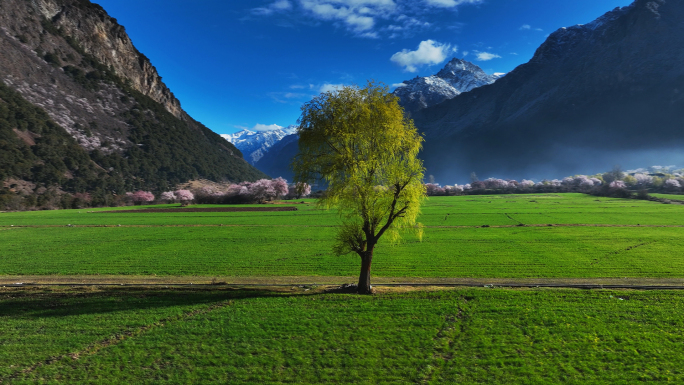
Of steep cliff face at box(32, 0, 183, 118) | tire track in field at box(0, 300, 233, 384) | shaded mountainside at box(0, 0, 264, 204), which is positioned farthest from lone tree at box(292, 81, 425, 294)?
steep cliff face at box(32, 0, 183, 118)

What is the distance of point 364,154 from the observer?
17.7 m

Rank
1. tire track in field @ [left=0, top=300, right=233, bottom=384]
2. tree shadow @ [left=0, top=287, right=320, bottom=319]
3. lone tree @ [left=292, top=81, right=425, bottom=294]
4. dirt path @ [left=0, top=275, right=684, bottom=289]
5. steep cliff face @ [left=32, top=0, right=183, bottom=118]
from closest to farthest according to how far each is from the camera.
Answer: tire track in field @ [left=0, top=300, right=233, bottom=384] < tree shadow @ [left=0, top=287, right=320, bottom=319] < lone tree @ [left=292, top=81, right=425, bottom=294] < dirt path @ [left=0, top=275, right=684, bottom=289] < steep cliff face @ [left=32, top=0, right=183, bottom=118]

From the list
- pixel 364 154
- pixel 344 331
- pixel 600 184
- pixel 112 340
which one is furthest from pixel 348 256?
pixel 600 184

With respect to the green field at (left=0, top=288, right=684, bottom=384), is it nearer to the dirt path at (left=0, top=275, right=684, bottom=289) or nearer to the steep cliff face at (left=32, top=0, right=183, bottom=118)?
the dirt path at (left=0, top=275, right=684, bottom=289)

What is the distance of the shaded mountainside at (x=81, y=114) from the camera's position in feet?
365

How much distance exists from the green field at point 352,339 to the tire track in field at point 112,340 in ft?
0.18

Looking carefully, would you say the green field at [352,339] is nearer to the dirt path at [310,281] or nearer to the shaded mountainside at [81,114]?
the dirt path at [310,281]

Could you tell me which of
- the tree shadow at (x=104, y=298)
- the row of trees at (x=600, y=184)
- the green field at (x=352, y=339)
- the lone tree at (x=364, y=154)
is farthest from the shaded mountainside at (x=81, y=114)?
the row of trees at (x=600, y=184)

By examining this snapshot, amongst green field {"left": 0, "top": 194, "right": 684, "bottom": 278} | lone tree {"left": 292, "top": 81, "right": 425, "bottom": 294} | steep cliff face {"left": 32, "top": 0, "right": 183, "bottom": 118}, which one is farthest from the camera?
steep cliff face {"left": 32, "top": 0, "right": 183, "bottom": 118}

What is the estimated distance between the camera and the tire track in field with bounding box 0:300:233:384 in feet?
32.5

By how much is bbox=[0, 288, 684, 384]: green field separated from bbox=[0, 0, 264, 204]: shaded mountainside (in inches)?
4719

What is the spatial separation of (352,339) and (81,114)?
595ft

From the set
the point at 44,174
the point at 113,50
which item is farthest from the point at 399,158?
the point at 113,50

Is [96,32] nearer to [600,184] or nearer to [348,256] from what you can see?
[348,256]
